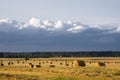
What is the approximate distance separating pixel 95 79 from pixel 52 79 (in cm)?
490

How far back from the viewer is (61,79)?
40188mm

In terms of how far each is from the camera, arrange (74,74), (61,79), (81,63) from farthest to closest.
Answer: (81,63), (74,74), (61,79)

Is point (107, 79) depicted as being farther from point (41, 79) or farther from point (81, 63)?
point (81, 63)

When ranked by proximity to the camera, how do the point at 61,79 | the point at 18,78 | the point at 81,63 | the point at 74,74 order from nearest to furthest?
the point at 61,79 → the point at 18,78 → the point at 74,74 → the point at 81,63

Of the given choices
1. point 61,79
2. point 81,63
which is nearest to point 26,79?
point 61,79

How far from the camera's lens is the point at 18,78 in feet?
141

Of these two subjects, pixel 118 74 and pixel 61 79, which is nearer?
pixel 61 79

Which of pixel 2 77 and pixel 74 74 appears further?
pixel 74 74

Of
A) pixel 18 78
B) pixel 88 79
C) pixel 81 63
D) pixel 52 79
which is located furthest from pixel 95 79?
pixel 81 63

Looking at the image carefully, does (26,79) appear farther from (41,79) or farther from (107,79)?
(107,79)

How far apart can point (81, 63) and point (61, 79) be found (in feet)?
106

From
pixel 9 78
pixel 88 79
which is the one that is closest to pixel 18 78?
pixel 9 78

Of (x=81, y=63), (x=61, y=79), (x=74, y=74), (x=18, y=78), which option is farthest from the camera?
(x=81, y=63)

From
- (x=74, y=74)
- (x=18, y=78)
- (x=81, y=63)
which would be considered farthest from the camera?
(x=81, y=63)
